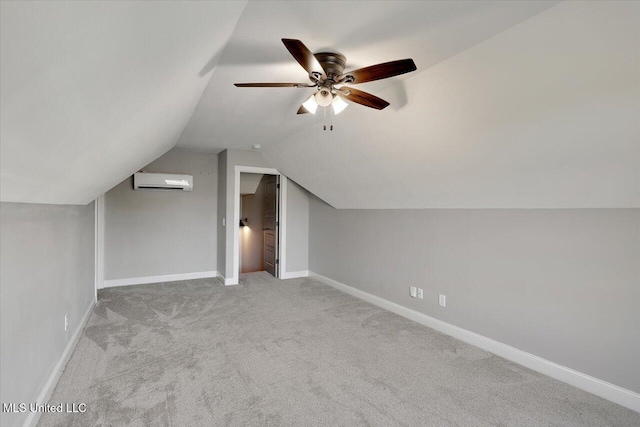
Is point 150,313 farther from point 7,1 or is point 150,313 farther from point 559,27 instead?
point 559,27

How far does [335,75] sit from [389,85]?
643 mm

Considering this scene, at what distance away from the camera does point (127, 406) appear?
6.95ft

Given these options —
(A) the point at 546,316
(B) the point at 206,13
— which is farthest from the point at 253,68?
(A) the point at 546,316

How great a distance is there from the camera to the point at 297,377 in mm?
2506

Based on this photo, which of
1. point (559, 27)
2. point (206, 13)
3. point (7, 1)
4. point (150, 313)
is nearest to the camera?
point (7, 1)

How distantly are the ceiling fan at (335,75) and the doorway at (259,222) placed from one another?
3739 millimetres

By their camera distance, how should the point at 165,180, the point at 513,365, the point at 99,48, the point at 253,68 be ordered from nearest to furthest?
the point at 99,48 → the point at 253,68 → the point at 513,365 → the point at 165,180

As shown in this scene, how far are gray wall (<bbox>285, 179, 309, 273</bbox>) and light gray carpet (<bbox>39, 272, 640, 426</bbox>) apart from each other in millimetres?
2061

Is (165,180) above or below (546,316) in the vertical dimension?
above

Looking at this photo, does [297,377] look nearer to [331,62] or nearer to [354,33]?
[331,62]

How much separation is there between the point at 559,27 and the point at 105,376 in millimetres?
3700

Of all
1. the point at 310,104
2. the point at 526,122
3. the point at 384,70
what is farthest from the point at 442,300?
the point at 384,70

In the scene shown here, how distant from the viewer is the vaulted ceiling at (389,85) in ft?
3.12

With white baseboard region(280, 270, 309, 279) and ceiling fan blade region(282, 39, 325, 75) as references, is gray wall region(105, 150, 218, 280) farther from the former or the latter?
ceiling fan blade region(282, 39, 325, 75)
